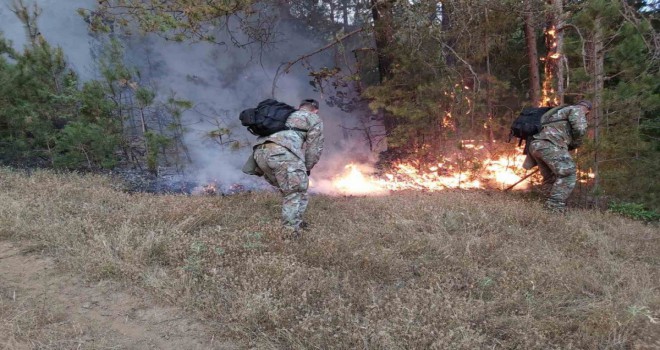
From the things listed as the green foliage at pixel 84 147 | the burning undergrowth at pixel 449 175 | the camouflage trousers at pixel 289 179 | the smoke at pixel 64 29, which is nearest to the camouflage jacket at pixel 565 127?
the burning undergrowth at pixel 449 175

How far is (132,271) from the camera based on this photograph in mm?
3818

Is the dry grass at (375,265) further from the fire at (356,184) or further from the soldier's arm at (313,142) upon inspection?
the fire at (356,184)

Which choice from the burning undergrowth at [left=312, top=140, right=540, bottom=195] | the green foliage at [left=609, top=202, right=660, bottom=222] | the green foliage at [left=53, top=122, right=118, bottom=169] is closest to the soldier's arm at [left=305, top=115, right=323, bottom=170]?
the burning undergrowth at [left=312, top=140, right=540, bottom=195]

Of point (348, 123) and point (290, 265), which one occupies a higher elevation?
point (348, 123)

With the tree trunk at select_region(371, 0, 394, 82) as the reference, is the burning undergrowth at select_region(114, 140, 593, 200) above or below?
below

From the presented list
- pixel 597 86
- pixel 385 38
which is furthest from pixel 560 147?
pixel 385 38

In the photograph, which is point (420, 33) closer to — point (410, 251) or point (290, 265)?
point (410, 251)

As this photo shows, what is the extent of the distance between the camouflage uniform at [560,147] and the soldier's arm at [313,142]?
139 inches

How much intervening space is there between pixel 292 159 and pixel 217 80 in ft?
21.9

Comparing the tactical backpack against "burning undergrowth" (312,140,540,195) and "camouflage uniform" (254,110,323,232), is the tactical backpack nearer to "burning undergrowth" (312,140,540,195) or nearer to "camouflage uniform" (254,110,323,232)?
"burning undergrowth" (312,140,540,195)

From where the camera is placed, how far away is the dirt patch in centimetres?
291

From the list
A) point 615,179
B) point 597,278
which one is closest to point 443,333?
point 597,278

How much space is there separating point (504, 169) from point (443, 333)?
6.24 m

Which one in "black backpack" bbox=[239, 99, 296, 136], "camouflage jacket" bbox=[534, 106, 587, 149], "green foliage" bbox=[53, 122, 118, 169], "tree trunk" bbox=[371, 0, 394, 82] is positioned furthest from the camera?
"tree trunk" bbox=[371, 0, 394, 82]
